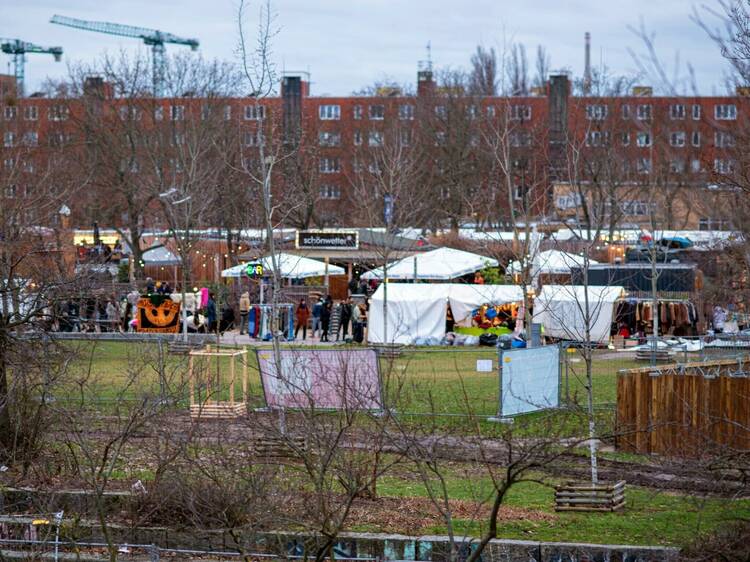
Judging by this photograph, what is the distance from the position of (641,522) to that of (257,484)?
5.99 metres

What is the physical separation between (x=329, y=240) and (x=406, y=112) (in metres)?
39.2

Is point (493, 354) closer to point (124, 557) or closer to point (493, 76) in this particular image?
point (124, 557)

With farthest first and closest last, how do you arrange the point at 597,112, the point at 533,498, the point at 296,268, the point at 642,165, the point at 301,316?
Answer: the point at 597,112, the point at 642,165, the point at 296,268, the point at 301,316, the point at 533,498

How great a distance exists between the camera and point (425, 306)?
39.0 meters

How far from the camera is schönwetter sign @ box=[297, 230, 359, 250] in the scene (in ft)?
156

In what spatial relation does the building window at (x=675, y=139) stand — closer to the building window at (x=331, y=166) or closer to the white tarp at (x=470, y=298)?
the white tarp at (x=470, y=298)

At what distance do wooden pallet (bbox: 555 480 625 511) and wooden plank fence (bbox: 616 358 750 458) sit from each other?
10.5ft

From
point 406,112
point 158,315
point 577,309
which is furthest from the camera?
point 406,112

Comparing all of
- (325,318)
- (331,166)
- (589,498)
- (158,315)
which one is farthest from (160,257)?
(589,498)

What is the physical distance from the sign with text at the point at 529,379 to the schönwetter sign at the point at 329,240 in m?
24.7

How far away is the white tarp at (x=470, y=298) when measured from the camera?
39.5 m

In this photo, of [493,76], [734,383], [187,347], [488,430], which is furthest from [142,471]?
[493,76]

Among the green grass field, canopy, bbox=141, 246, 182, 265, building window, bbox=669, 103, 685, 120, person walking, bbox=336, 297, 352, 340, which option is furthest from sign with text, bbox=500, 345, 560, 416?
canopy, bbox=141, 246, 182, 265

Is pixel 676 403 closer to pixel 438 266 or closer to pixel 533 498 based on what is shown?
pixel 533 498
